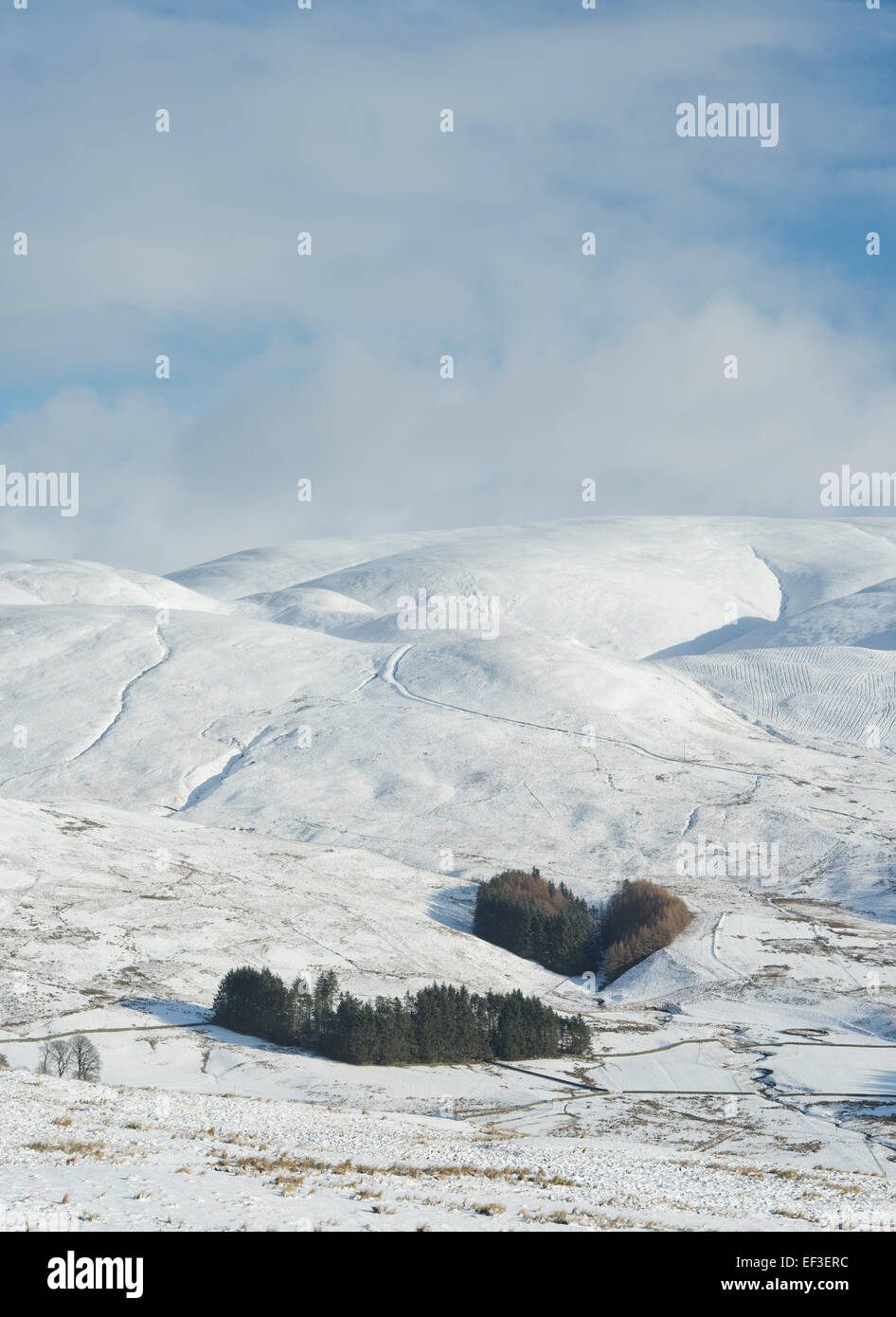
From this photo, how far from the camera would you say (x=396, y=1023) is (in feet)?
109

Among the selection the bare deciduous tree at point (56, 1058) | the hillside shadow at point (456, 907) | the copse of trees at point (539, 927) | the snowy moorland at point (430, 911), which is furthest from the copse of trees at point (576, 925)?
the bare deciduous tree at point (56, 1058)

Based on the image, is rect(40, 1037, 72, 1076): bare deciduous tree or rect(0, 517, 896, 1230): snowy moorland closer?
rect(0, 517, 896, 1230): snowy moorland

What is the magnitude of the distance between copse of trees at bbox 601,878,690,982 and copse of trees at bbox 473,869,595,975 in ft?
4.15

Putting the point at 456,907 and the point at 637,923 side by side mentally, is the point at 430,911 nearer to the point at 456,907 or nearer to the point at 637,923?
the point at 456,907

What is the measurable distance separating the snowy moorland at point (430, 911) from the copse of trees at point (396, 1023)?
3.05 ft

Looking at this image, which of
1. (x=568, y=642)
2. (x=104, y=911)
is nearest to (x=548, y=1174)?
(x=104, y=911)

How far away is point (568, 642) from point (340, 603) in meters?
64.8

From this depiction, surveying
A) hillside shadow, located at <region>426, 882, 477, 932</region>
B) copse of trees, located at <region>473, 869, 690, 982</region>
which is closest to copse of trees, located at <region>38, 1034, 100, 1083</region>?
hillside shadow, located at <region>426, 882, 477, 932</region>

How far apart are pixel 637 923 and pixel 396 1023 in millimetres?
20695

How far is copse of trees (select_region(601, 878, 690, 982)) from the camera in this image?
48344 millimetres

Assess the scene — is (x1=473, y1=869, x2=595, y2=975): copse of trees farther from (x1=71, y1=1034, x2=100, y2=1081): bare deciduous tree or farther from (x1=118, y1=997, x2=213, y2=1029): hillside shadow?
(x1=71, y1=1034, x2=100, y2=1081): bare deciduous tree
